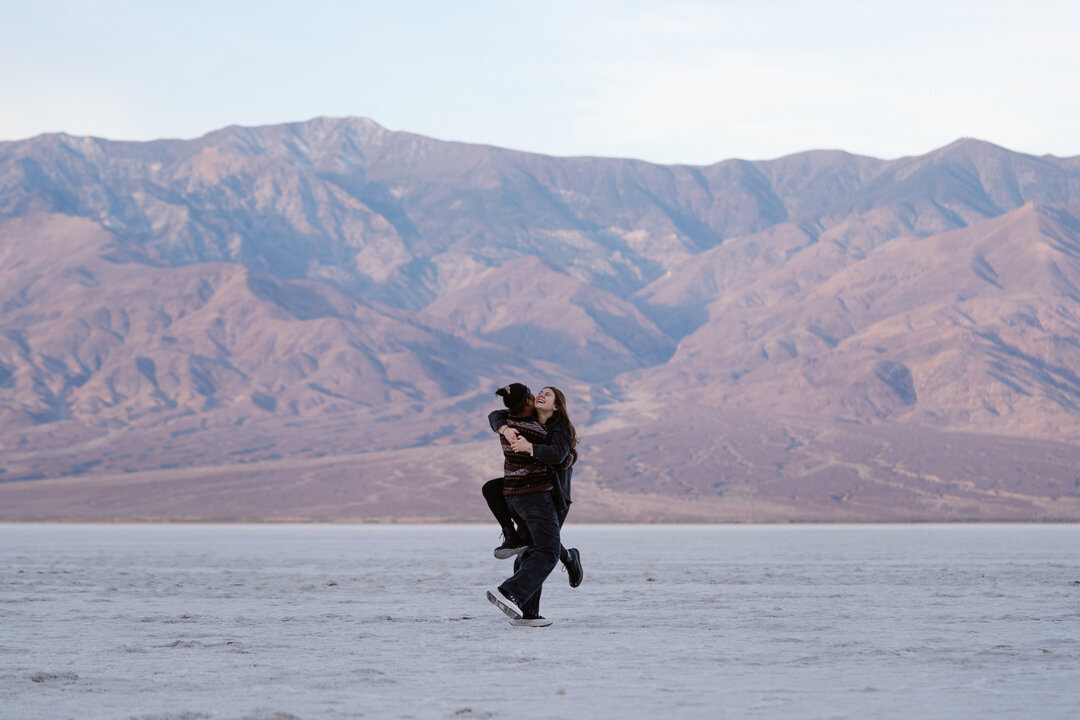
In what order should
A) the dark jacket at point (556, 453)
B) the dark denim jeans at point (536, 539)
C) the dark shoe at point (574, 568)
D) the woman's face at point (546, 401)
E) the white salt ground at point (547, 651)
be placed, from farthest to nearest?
the dark shoe at point (574, 568)
the dark denim jeans at point (536, 539)
the woman's face at point (546, 401)
the dark jacket at point (556, 453)
the white salt ground at point (547, 651)

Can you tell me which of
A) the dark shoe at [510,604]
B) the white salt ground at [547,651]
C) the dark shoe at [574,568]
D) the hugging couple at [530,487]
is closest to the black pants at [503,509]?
the hugging couple at [530,487]

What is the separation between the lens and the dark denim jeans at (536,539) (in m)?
12.9

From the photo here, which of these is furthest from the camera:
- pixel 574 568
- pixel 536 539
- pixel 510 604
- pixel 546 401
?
pixel 574 568

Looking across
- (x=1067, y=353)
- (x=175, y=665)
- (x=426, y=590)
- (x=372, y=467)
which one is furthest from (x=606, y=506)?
(x=175, y=665)

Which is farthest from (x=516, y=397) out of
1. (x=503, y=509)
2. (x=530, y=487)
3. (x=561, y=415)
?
(x=503, y=509)

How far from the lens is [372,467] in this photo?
140 metres

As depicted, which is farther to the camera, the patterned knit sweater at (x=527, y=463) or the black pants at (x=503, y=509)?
the black pants at (x=503, y=509)

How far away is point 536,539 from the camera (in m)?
13.0

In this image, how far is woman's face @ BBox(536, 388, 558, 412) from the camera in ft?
41.6

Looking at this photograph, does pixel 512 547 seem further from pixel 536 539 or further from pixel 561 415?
pixel 561 415

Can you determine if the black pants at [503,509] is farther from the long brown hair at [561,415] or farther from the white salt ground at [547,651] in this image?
the white salt ground at [547,651]

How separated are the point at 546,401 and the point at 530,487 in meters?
0.81

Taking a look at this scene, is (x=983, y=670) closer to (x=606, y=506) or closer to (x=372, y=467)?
(x=606, y=506)

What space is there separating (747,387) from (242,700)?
174 meters
